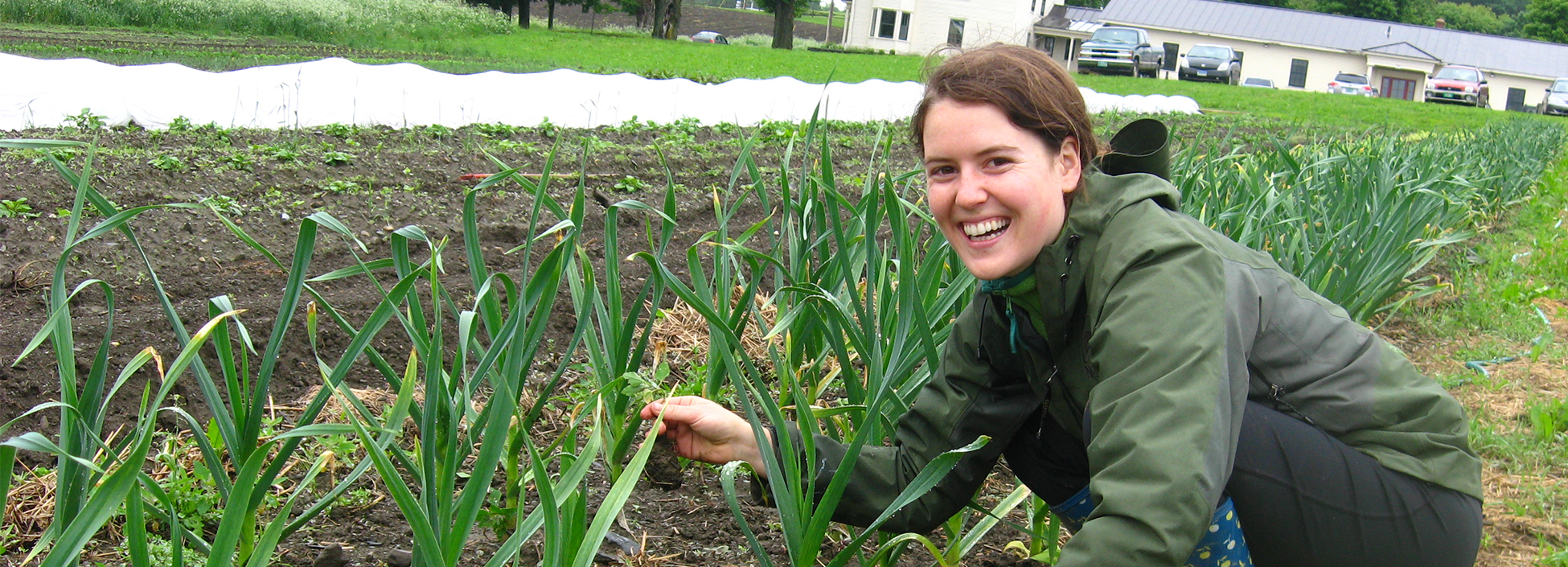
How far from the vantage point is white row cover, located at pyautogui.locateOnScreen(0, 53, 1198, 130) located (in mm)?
5102

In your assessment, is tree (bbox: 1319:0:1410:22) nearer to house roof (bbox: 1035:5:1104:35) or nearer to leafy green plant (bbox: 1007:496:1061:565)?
house roof (bbox: 1035:5:1104:35)

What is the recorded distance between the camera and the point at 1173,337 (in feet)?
3.93

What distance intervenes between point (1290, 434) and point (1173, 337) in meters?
0.34

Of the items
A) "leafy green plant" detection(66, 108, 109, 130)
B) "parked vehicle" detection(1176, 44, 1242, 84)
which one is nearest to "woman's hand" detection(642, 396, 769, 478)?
"leafy green plant" detection(66, 108, 109, 130)

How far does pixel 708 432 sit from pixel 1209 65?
24.9 meters

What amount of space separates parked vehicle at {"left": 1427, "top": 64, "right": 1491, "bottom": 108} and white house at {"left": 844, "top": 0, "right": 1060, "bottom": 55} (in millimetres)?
13118

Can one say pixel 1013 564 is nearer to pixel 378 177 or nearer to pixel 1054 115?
pixel 1054 115

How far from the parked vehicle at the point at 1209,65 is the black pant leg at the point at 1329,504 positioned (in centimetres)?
2456

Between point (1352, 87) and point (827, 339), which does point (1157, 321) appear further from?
point (1352, 87)

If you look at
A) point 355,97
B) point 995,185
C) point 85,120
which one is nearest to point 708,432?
point 995,185

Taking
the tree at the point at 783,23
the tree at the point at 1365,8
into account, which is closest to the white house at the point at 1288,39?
the tree at the point at 783,23

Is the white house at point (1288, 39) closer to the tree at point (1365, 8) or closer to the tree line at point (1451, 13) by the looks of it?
the tree line at point (1451, 13)

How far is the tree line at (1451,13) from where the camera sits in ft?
149

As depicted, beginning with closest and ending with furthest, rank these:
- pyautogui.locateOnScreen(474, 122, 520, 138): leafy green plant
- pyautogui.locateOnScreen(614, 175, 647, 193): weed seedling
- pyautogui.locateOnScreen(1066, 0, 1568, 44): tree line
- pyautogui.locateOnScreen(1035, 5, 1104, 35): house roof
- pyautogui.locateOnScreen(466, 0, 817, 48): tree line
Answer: pyautogui.locateOnScreen(614, 175, 647, 193): weed seedling
pyautogui.locateOnScreen(474, 122, 520, 138): leafy green plant
pyautogui.locateOnScreen(466, 0, 817, 48): tree line
pyautogui.locateOnScreen(1035, 5, 1104, 35): house roof
pyautogui.locateOnScreen(1066, 0, 1568, 44): tree line
